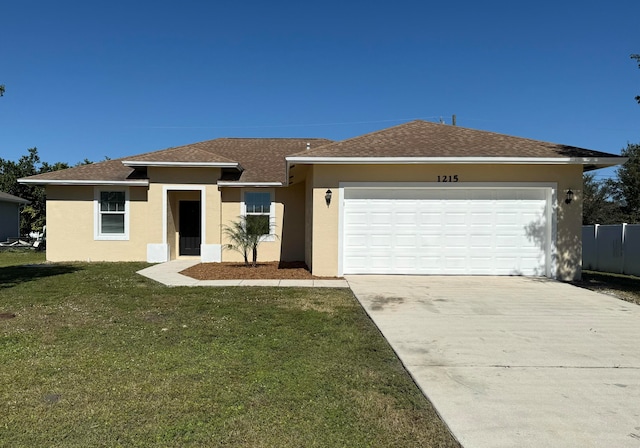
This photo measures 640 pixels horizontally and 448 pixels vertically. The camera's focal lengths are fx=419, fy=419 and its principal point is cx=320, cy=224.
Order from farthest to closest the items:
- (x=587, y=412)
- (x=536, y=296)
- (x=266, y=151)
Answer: (x=266, y=151)
(x=536, y=296)
(x=587, y=412)

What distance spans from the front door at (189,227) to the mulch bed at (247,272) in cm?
311

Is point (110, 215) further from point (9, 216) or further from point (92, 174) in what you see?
point (9, 216)

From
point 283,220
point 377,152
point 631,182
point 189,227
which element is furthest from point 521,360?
point 631,182

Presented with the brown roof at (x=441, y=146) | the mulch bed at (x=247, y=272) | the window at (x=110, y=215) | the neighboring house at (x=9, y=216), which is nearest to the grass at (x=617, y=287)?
the brown roof at (x=441, y=146)

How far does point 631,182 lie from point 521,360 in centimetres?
2771

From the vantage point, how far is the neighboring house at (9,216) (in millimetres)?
28156

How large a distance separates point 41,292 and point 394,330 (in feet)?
25.1

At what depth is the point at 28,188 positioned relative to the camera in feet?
112

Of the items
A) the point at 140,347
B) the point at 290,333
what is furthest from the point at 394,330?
the point at 140,347

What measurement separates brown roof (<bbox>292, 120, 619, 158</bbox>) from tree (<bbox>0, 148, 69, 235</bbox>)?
27.0m

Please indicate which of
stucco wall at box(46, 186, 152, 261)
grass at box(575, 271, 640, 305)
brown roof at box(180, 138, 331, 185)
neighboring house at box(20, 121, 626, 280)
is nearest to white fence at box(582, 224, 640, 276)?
grass at box(575, 271, 640, 305)

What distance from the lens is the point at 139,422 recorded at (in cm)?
334

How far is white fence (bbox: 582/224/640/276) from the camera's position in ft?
46.1

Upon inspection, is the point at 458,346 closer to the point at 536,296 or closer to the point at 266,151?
the point at 536,296
